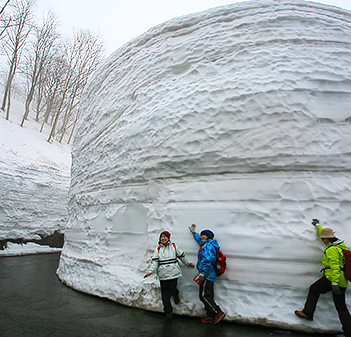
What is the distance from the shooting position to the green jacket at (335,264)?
251 centimetres

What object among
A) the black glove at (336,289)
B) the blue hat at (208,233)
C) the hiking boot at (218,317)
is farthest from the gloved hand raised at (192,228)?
the black glove at (336,289)

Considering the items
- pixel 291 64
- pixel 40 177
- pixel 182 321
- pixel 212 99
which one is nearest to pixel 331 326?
pixel 182 321

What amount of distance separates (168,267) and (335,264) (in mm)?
1893

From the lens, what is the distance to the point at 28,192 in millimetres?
11000

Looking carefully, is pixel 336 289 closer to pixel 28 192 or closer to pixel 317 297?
pixel 317 297

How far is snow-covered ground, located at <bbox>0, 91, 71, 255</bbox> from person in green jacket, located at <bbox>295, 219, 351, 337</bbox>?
35.5 ft

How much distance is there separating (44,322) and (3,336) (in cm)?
50

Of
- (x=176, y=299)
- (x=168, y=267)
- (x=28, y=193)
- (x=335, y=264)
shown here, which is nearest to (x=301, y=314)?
(x=335, y=264)

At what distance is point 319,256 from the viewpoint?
2.86 m

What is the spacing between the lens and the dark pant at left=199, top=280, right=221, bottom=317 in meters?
2.86

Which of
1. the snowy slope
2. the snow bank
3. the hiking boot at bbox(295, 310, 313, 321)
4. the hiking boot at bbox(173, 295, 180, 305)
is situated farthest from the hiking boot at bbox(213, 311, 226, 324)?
the snowy slope

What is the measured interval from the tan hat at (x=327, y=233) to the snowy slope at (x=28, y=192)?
11.6 metres

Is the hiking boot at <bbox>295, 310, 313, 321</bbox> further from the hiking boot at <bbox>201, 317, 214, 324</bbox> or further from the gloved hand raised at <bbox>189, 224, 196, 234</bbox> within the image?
the gloved hand raised at <bbox>189, 224, 196, 234</bbox>

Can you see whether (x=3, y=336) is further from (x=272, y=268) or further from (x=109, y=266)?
(x=272, y=268)
